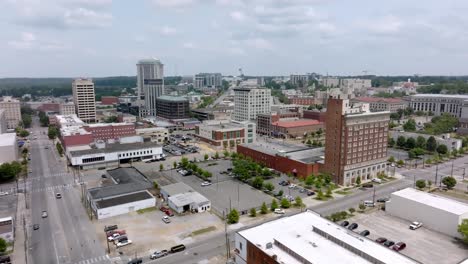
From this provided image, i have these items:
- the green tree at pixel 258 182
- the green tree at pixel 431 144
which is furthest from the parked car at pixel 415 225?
the green tree at pixel 431 144

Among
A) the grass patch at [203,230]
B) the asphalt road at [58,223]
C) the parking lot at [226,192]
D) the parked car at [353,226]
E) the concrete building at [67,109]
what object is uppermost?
the concrete building at [67,109]

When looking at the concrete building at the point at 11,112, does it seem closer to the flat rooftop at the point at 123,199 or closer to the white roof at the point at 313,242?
the flat rooftop at the point at 123,199

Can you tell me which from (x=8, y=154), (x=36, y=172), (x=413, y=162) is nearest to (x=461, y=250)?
(x=413, y=162)

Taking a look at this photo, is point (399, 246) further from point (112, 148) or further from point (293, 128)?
point (293, 128)

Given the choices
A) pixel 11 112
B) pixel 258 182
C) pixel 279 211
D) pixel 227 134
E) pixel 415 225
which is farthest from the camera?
pixel 11 112

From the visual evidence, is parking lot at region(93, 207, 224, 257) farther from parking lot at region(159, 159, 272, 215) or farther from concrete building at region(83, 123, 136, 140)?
concrete building at region(83, 123, 136, 140)

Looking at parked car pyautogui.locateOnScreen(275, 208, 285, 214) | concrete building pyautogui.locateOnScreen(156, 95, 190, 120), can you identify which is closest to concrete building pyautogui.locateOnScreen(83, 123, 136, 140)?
concrete building pyautogui.locateOnScreen(156, 95, 190, 120)

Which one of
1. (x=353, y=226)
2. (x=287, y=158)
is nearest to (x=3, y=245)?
(x=353, y=226)
